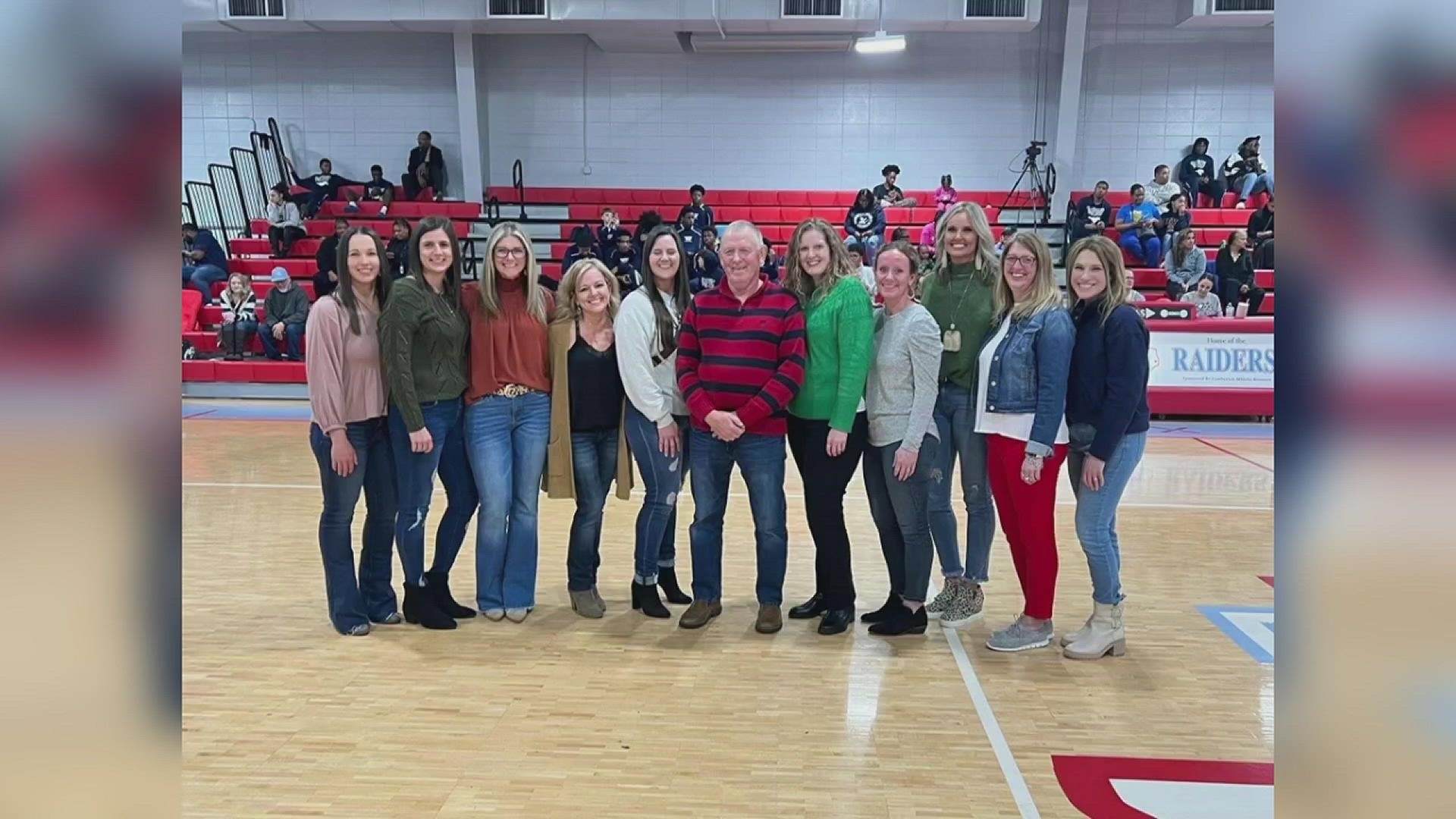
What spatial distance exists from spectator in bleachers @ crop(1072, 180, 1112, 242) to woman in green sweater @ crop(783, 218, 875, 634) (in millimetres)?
9916

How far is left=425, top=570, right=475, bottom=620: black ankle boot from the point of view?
13.4ft

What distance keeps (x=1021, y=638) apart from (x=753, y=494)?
3.74 feet

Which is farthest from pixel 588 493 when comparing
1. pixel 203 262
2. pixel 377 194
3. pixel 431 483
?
pixel 377 194

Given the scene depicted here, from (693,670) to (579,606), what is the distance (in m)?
0.80

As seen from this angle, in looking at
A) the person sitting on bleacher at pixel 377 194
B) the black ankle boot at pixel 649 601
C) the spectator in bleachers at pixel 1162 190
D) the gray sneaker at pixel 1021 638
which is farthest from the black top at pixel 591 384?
the spectator in bleachers at pixel 1162 190

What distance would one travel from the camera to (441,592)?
13.5 ft

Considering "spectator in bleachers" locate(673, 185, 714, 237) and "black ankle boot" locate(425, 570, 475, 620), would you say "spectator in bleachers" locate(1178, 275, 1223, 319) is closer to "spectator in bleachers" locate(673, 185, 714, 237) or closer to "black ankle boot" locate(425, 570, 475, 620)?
"spectator in bleachers" locate(673, 185, 714, 237)

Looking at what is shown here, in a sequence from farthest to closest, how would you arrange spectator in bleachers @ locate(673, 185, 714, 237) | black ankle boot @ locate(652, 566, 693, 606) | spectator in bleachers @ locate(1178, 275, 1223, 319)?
spectator in bleachers @ locate(673, 185, 714, 237) → spectator in bleachers @ locate(1178, 275, 1223, 319) → black ankle boot @ locate(652, 566, 693, 606)

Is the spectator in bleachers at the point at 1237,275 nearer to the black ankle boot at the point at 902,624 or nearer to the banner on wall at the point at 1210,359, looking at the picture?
the banner on wall at the point at 1210,359

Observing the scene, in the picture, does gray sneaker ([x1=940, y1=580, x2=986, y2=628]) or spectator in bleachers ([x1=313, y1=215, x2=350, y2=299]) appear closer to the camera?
gray sneaker ([x1=940, y1=580, x2=986, y2=628])

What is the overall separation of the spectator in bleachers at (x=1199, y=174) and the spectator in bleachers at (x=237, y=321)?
40.9 ft

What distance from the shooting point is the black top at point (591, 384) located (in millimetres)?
4023

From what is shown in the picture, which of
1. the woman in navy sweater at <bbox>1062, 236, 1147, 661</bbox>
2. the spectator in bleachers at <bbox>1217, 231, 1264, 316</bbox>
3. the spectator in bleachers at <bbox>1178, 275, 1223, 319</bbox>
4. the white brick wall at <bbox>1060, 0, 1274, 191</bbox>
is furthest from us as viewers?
the white brick wall at <bbox>1060, 0, 1274, 191</bbox>

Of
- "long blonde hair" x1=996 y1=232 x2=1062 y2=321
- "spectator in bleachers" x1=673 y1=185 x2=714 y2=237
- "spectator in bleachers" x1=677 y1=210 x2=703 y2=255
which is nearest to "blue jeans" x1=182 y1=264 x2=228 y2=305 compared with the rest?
"spectator in bleachers" x1=673 y1=185 x2=714 y2=237
